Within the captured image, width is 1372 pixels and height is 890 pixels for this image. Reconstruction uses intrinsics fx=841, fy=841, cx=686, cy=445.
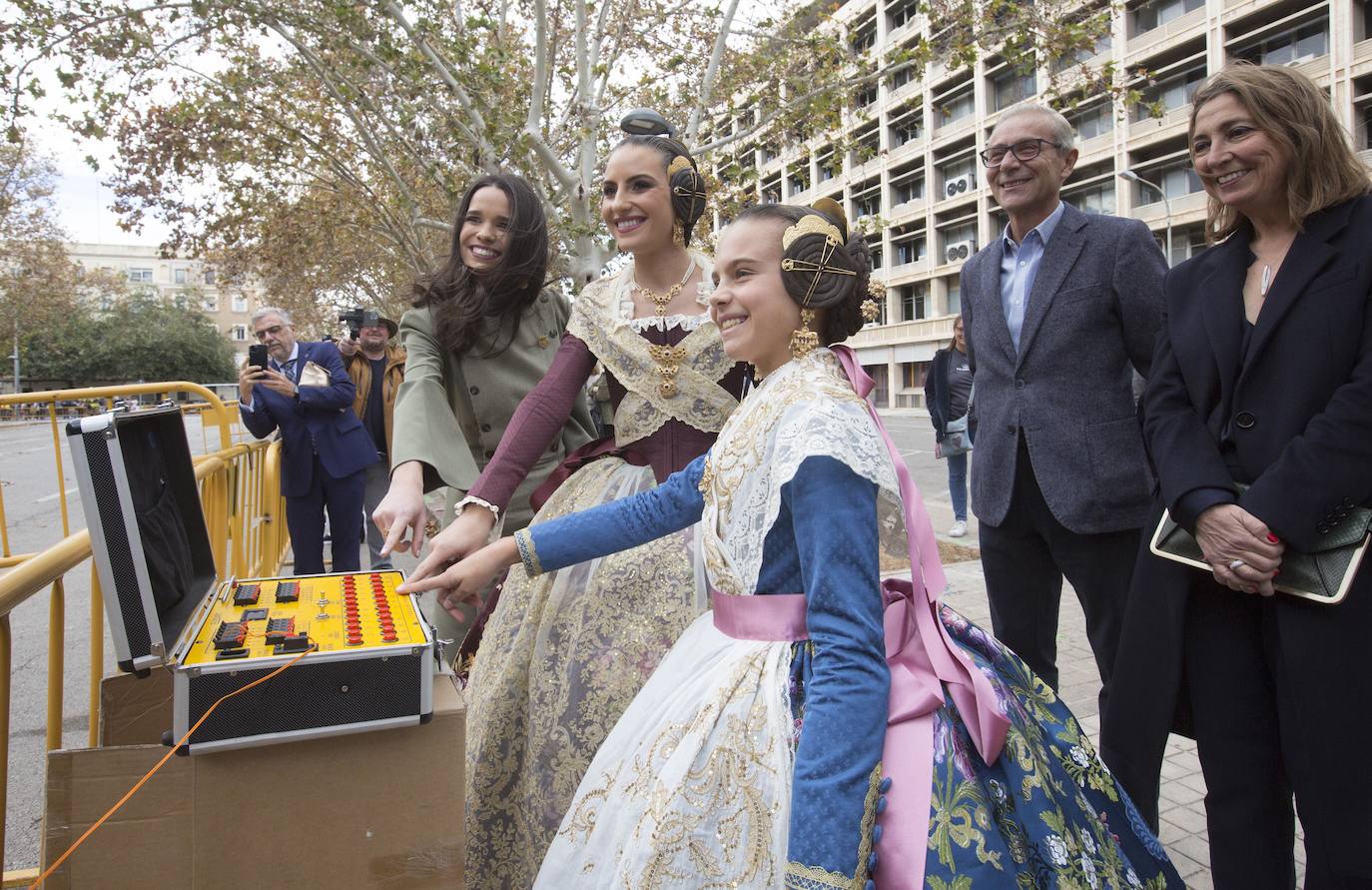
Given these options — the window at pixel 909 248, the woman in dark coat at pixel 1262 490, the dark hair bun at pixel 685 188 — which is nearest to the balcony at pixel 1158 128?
the window at pixel 909 248

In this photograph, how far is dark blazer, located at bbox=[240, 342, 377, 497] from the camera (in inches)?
220

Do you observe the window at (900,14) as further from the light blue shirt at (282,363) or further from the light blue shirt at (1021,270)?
the light blue shirt at (1021,270)

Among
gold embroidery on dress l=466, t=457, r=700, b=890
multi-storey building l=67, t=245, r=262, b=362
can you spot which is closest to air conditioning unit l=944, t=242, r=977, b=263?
gold embroidery on dress l=466, t=457, r=700, b=890

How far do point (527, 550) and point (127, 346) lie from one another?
59558 millimetres

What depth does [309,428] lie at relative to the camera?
18.6 feet

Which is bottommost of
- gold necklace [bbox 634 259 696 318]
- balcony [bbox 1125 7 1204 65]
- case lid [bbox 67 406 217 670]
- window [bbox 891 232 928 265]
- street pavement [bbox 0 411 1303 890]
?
street pavement [bbox 0 411 1303 890]

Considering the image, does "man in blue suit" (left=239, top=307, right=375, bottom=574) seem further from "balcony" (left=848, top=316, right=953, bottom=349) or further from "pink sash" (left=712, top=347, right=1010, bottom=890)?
"balcony" (left=848, top=316, right=953, bottom=349)

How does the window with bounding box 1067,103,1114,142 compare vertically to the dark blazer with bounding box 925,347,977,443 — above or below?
above

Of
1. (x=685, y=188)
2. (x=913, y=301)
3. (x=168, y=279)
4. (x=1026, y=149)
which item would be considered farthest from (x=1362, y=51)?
(x=168, y=279)

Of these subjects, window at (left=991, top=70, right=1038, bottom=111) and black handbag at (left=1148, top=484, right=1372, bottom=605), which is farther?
window at (left=991, top=70, right=1038, bottom=111)

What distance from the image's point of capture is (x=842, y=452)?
1.37 metres

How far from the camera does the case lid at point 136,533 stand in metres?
1.13

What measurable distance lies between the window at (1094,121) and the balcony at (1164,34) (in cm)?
176

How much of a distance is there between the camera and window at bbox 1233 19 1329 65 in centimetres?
2672
